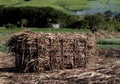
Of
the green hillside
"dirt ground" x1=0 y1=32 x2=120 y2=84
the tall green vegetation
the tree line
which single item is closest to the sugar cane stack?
"dirt ground" x1=0 y1=32 x2=120 y2=84

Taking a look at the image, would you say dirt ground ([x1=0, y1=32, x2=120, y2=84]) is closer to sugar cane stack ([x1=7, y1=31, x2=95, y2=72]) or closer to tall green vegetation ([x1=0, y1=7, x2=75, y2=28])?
sugar cane stack ([x1=7, y1=31, x2=95, y2=72])

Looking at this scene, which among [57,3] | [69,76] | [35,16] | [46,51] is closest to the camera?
[69,76]

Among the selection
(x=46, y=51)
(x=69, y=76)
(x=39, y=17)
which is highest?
(x=46, y=51)

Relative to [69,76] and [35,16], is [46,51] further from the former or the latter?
[35,16]

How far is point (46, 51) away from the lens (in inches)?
496

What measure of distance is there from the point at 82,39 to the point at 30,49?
161 cm

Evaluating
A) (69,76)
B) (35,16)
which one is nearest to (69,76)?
(69,76)

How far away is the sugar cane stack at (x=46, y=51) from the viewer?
12547 mm

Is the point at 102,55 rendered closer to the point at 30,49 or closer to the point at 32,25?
the point at 30,49

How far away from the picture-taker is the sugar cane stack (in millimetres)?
12547

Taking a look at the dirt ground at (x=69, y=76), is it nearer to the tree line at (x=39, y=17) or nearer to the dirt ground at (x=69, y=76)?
the dirt ground at (x=69, y=76)

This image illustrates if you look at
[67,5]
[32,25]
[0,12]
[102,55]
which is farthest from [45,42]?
[67,5]

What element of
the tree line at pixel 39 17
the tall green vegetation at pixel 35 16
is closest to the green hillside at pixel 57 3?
the tree line at pixel 39 17

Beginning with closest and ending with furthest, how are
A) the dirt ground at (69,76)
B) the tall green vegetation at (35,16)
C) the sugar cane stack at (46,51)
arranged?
1. the dirt ground at (69,76)
2. the sugar cane stack at (46,51)
3. the tall green vegetation at (35,16)
